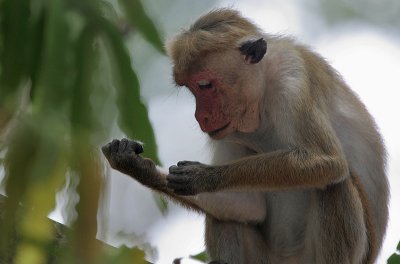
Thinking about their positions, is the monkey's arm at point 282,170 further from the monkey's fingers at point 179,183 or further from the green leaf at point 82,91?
the green leaf at point 82,91

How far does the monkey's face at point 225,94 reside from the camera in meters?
5.45

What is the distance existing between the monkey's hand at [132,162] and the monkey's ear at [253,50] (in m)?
1.12

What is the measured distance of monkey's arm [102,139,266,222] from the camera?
18.3ft

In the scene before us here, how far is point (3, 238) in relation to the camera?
258cm

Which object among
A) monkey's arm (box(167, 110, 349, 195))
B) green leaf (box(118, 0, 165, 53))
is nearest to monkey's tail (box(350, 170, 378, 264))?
monkey's arm (box(167, 110, 349, 195))

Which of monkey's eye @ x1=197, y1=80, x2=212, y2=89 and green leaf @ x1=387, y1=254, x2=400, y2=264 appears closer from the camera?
green leaf @ x1=387, y1=254, x2=400, y2=264

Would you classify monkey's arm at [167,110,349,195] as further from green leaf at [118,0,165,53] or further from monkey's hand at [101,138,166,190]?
green leaf at [118,0,165,53]

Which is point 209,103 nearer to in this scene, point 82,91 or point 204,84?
point 204,84

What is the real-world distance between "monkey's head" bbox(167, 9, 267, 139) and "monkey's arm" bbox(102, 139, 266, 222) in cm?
59

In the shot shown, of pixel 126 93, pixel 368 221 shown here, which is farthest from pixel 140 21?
pixel 368 221

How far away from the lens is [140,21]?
3.35m

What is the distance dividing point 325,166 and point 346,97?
1224 millimetres

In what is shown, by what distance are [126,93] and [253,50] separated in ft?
8.94

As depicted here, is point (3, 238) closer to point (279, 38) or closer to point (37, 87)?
point (37, 87)
